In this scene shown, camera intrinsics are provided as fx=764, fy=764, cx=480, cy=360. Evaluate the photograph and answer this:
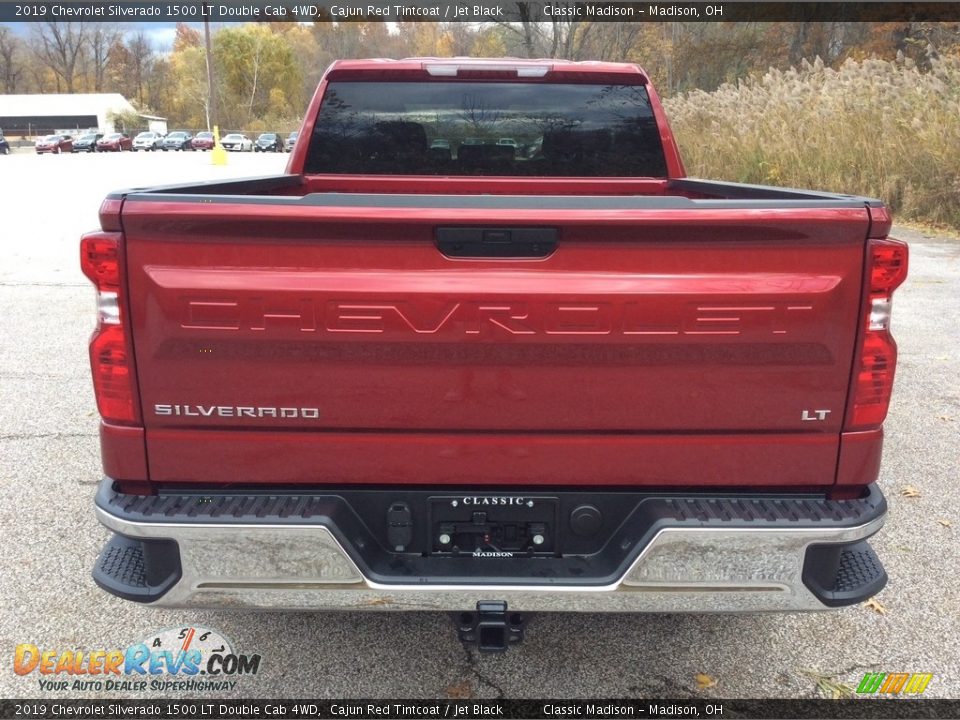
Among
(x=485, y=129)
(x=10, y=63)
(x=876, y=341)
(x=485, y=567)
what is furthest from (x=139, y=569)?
(x=10, y=63)

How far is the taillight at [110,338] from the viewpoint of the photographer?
2055 millimetres

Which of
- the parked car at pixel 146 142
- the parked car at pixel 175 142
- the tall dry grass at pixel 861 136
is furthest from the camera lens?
the parked car at pixel 146 142

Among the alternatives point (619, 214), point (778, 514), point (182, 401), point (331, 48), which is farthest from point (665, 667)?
point (331, 48)

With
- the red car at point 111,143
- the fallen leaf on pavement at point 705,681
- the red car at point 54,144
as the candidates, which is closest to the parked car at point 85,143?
the red car at point 111,143

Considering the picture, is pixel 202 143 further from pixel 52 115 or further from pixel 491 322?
pixel 491 322

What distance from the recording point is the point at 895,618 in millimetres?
3094

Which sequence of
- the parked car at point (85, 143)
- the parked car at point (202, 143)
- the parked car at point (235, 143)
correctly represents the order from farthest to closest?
1. the parked car at point (202, 143)
2. the parked car at point (235, 143)
3. the parked car at point (85, 143)

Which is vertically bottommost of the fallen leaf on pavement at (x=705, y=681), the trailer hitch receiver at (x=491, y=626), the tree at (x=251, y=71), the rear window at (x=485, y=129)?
the fallen leaf on pavement at (x=705, y=681)

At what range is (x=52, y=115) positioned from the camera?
86250 mm

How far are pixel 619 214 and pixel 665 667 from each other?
5.64ft

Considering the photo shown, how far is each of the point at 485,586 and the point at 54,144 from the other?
225 ft

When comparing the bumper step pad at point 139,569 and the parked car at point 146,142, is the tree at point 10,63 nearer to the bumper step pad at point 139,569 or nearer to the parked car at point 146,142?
the parked car at point 146,142

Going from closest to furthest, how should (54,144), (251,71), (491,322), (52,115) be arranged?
(491,322) < (54,144) < (52,115) < (251,71)

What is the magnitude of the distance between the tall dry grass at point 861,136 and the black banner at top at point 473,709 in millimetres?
12564
